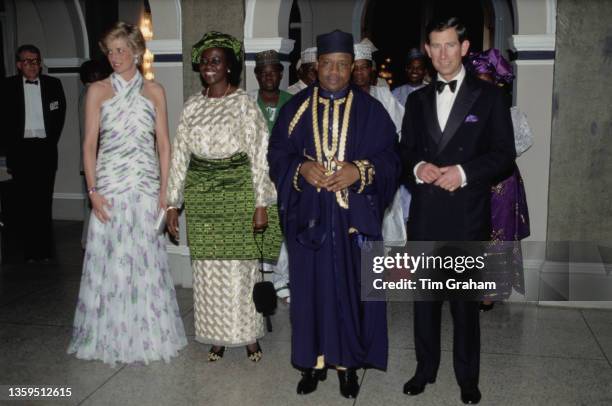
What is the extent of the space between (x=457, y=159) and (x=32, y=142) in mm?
5360

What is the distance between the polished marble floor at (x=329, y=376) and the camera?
3861 millimetres

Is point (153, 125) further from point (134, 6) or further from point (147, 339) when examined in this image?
point (134, 6)

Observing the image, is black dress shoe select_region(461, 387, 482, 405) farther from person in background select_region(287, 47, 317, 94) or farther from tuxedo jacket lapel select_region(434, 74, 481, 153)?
person in background select_region(287, 47, 317, 94)

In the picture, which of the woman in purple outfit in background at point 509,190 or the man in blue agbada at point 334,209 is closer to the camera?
the man in blue agbada at point 334,209

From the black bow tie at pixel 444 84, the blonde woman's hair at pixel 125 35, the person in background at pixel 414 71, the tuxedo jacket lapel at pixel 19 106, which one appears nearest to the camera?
the black bow tie at pixel 444 84

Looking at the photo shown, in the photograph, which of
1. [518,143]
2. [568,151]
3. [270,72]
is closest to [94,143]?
[270,72]

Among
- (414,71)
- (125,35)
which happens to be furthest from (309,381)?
(414,71)

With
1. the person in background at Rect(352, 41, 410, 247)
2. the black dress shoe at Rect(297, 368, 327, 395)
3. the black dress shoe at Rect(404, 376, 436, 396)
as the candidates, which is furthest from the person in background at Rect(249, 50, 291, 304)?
the black dress shoe at Rect(404, 376, 436, 396)

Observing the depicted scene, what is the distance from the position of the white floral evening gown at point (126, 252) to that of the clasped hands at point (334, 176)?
127 cm

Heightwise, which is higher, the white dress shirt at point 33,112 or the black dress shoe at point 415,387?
the white dress shirt at point 33,112

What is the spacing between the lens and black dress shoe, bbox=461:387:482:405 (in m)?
3.75

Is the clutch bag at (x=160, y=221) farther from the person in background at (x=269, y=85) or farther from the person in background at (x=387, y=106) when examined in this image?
the person in background at (x=387, y=106)

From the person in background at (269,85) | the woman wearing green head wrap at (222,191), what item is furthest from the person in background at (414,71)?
the woman wearing green head wrap at (222,191)
